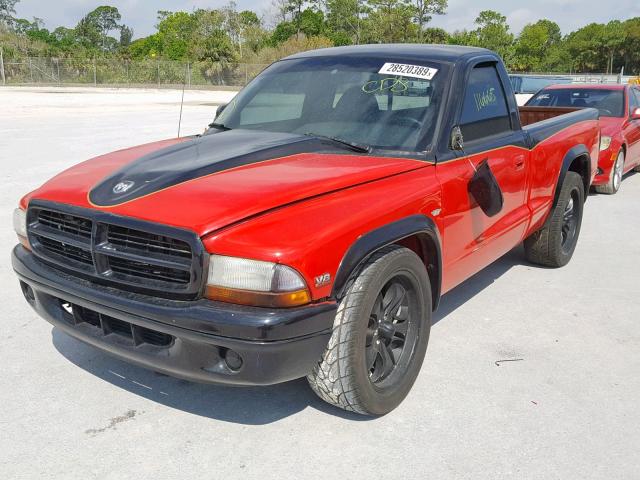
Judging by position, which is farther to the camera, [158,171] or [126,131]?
[126,131]

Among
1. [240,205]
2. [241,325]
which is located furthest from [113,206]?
[241,325]

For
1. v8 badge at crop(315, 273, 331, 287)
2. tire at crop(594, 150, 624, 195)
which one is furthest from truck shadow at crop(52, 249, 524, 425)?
tire at crop(594, 150, 624, 195)

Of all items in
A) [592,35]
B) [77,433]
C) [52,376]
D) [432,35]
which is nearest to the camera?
[77,433]

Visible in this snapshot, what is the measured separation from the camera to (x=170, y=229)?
2531mm

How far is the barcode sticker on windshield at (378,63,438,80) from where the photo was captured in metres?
3.75

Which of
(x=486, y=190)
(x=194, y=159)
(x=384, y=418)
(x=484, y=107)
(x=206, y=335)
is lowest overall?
(x=384, y=418)

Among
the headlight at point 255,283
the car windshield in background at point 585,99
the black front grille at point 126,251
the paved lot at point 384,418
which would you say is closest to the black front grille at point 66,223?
the black front grille at point 126,251

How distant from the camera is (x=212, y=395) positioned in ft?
10.8

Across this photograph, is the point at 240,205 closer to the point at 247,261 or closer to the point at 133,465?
the point at 247,261

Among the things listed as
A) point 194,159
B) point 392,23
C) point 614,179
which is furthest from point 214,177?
point 392,23

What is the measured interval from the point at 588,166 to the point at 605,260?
88 centimetres

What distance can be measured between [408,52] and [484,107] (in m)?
0.60

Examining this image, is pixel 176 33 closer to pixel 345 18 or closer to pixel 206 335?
pixel 345 18

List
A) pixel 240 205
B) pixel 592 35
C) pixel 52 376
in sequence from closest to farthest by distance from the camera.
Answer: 1. pixel 240 205
2. pixel 52 376
3. pixel 592 35
